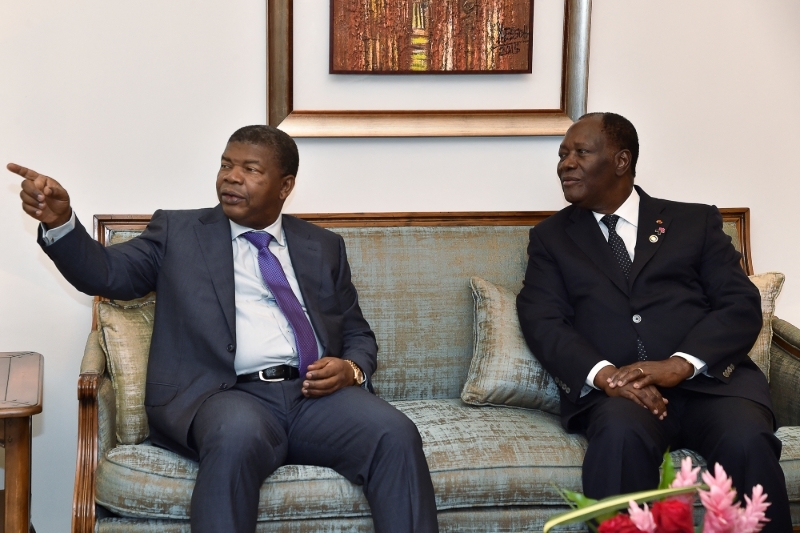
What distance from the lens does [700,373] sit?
2768 mm

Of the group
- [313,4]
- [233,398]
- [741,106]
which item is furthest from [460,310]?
[741,106]

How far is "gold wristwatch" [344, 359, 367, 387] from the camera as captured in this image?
8.97 feet

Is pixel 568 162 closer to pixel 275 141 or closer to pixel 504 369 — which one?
pixel 504 369

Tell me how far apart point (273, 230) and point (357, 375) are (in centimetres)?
53

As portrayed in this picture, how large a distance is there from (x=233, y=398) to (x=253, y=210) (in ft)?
1.93

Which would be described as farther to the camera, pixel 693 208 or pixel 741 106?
pixel 741 106

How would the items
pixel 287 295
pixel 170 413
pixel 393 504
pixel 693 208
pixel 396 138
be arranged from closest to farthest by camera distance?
pixel 393 504 → pixel 170 413 → pixel 287 295 → pixel 693 208 → pixel 396 138

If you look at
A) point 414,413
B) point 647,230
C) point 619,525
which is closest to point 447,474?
point 414,413

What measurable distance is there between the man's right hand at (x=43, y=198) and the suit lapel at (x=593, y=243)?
5.29 ft

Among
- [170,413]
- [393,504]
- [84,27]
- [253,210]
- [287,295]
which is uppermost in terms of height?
[84,27]

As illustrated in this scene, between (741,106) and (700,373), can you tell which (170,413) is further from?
(741,106)

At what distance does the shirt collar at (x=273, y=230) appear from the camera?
2801 mm

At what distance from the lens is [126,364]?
2.63 meters
